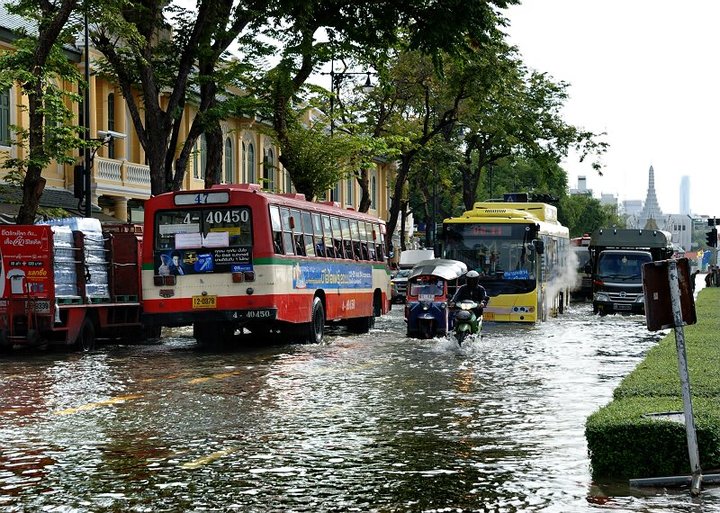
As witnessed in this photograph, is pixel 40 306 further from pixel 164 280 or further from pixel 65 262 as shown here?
pixel 164 280

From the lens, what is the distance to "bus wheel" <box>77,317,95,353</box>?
77.2 ft

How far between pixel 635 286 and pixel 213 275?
20.1 metres

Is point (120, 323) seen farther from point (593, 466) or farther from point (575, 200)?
point (575, 200)

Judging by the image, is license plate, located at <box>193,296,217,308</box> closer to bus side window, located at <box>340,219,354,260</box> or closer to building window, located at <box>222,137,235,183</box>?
bus side window, located at <box>340,219,354,260</box>

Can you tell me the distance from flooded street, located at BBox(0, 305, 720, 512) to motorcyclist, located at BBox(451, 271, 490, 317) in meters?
2.10

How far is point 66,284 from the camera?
75.3 ft

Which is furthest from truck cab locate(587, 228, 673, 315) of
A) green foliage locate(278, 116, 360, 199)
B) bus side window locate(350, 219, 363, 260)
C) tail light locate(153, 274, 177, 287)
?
tail light locate(153, 274, 177, 287)

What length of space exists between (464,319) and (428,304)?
388cm

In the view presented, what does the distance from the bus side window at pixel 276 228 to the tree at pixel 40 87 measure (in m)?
4.40

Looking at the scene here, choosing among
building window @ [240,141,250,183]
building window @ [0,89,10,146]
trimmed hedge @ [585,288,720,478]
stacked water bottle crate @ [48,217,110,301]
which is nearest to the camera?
trimmed hedge @ [585,288,720,478]

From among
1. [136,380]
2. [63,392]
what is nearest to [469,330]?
[136,380]

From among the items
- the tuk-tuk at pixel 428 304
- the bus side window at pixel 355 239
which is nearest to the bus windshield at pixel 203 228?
the tuk-tuk at pixel 428 304

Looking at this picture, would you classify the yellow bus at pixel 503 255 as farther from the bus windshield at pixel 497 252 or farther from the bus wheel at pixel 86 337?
the bus wheel at pixel 86 337

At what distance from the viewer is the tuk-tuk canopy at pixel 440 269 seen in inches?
1105
